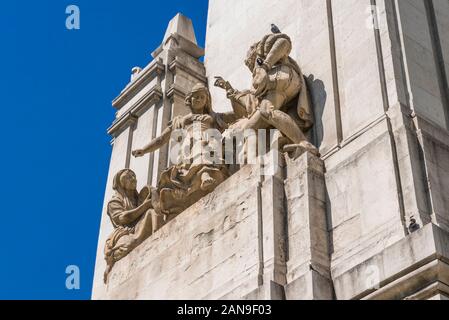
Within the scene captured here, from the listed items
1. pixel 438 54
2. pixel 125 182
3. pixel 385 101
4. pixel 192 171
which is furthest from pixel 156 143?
pixel 438 54

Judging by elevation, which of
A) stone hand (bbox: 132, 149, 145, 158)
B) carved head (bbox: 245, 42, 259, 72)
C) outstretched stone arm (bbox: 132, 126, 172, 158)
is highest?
carved head (bbox: 245, 42, 259, 72)

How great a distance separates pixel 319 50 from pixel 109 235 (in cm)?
543

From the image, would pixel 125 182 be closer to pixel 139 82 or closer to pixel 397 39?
pixel 139 82

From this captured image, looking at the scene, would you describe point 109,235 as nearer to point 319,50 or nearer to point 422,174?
point 319,50

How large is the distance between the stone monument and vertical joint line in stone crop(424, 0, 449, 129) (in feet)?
0.08

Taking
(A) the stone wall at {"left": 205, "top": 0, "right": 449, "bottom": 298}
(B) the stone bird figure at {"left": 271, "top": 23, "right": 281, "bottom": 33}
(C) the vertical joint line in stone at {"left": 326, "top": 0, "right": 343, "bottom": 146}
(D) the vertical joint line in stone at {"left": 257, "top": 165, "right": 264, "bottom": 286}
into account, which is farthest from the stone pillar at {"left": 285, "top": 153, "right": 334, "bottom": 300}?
(B) the stone bird figure at {"left": 271, "top": 23, "right": 281, "bottom": 33}

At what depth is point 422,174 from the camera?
12.8 m

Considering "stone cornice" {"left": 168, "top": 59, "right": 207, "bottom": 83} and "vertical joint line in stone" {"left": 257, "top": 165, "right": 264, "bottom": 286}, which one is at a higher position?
"stone cornice" {"left": 168, "top": 59, "right": 207, "bottom": 83}

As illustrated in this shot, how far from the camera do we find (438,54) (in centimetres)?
1555

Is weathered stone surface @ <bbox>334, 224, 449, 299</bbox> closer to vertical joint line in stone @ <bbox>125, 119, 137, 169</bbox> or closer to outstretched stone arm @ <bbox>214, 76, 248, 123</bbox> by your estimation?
outstretched stone arm @ <bbox>214, 76, 248, 123</bbox>

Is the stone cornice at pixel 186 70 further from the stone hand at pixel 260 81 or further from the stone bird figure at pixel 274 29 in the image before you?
the stone hand at pixel 260 81

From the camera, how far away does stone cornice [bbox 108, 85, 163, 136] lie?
65.5ft

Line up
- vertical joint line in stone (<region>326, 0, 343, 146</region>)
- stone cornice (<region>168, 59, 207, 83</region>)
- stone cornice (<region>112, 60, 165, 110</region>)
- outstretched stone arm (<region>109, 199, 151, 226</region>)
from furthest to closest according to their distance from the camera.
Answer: stone cornice (<region>112, 60, 165, 110</region>) < stone cornice (<region>168, 59, 207, 83</region>) < outstretched stone arm (<region>109, 199, 151, 226</region>) < vertical joint line in stone (<region>326, 0, 343, 146</region>)
